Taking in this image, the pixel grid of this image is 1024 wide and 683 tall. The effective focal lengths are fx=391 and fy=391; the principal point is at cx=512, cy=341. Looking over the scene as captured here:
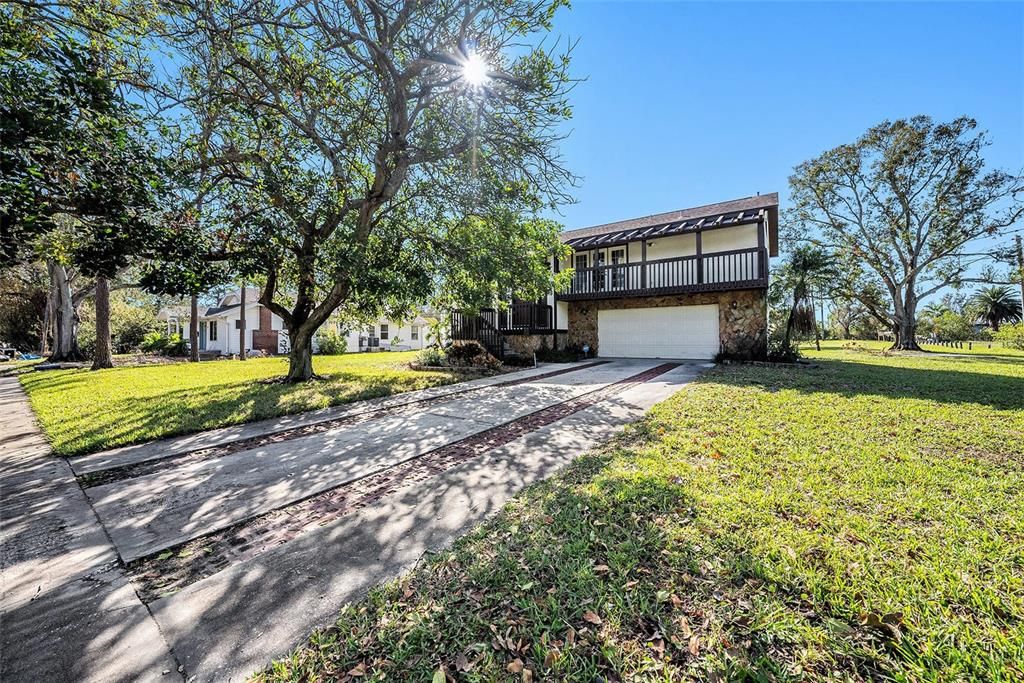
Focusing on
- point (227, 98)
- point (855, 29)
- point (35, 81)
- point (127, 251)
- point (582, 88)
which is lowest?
point (127, 251)

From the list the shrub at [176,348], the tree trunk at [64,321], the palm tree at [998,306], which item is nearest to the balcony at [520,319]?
the tree trunk at [64,321]

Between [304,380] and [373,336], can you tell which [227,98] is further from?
[373,336]

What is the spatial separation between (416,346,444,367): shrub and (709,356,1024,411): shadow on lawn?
7921 millimetres

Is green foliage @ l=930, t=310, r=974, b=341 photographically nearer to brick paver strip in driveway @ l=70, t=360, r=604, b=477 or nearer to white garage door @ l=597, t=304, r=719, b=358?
white garage door @ l=597, t=304, r=719, b=358

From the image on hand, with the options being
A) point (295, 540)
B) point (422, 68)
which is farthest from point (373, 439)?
point (422, 68)

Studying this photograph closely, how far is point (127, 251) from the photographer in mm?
6305

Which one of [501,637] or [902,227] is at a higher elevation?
[902,227]

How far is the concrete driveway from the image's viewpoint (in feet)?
5.80

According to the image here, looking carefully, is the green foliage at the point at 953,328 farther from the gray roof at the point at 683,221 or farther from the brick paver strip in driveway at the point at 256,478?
the brick paver strip in driveway at the point at 256,478

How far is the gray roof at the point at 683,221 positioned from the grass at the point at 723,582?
37.2ft

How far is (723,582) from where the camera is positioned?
2.12 m

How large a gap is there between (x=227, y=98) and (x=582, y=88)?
6257 mm

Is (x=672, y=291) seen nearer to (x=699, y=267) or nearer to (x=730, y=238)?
(x=699, y=267)

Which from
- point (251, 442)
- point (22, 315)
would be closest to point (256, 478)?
point (251, 442)
